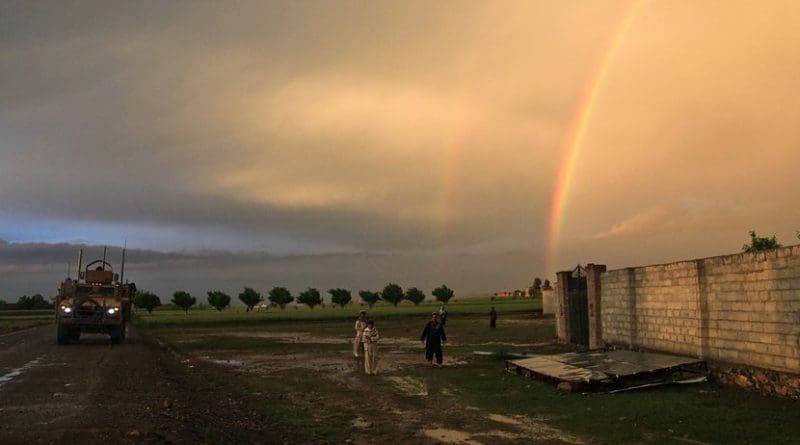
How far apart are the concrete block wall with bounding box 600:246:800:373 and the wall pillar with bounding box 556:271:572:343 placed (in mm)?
7610

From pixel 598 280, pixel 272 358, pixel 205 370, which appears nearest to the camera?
pixel 205 370

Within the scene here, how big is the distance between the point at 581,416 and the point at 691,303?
6.72 metres

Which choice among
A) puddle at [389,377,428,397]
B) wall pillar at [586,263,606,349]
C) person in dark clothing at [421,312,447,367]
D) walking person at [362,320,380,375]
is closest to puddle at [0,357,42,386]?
walking person at [362,320,380,375]

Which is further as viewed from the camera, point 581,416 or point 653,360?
point 653,360

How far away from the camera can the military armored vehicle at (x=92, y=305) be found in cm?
3212

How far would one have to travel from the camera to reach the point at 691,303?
683 inches

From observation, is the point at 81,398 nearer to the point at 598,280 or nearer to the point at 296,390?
the point at 296,390

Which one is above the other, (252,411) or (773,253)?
(773,253)

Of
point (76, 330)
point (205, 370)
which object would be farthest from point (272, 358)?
point (76, 330)

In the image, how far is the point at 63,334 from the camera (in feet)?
109

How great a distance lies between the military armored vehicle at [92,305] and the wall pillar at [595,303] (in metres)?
21.4

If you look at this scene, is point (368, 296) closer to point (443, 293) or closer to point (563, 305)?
point (443, 293)

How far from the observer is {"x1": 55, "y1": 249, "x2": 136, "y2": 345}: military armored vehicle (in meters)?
32.1

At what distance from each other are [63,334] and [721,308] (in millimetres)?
29495
